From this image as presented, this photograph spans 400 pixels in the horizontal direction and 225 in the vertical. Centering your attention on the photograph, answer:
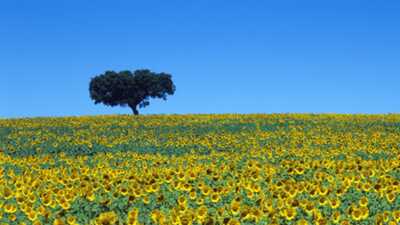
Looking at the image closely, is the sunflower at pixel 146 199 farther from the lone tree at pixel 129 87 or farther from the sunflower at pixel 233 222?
the lone tree at pixel 129 87

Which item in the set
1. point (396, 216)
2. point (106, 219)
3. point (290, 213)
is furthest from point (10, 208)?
point (396, 216)

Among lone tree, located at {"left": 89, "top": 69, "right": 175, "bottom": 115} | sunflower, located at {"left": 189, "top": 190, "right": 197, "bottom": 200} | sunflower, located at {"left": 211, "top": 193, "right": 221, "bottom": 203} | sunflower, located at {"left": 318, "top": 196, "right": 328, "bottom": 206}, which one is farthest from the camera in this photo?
lone tree, located at {"left": 89, "top": 69, "right": 175, "bottom": 115}

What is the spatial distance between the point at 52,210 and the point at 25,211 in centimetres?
59

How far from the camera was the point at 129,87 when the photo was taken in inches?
3029

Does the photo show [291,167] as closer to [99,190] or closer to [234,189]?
[234,189]

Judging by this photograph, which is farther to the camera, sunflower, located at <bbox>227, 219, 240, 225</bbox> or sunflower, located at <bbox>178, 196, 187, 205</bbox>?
sunflower, located at <bbox>178, 196, 187, 205</bbox>

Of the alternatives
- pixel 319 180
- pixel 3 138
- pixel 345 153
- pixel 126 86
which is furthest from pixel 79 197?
pixel 126 86

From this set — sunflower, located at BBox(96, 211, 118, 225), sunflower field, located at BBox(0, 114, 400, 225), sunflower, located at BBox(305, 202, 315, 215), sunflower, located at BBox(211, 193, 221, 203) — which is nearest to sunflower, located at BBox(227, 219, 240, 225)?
sunflower field, located at BBox(0, 114, 400, 225)

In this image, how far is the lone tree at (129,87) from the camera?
77.4 meters

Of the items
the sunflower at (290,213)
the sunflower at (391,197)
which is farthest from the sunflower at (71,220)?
the sunflower at (391,197)

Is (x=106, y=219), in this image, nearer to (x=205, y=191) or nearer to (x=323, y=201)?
(x=205, y=191)

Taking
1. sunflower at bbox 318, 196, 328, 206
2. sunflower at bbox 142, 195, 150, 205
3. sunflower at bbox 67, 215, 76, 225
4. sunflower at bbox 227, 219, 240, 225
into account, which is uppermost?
sunflower at bbox 318, 196, 328, 206

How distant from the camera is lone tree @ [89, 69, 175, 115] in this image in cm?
7738

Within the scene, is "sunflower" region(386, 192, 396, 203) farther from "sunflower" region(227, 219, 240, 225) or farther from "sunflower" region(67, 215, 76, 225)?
"sunflower" region(67, 215, 76, 225)
